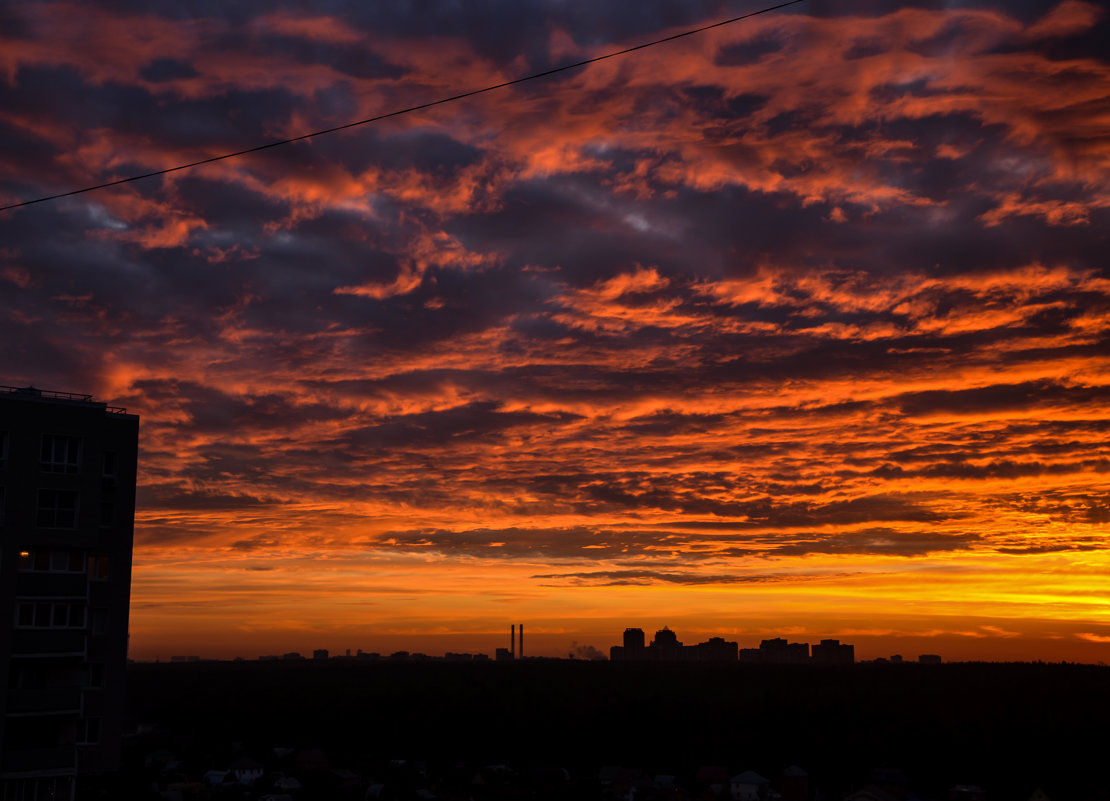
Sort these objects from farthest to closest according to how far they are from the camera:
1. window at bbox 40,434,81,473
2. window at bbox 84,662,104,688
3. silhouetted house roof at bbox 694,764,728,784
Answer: silhouetted house roof at bbox 694,764,728,784 → window at bbox 84,662,104,688 → window at bbox 40,434,81,473

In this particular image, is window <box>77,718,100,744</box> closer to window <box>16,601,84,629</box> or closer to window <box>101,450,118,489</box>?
window <box>16,601,84,629</box>

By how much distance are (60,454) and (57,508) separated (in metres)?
3.35

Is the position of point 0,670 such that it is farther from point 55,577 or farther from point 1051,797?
point 1051,797

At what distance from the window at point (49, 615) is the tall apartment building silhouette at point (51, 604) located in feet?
0.20

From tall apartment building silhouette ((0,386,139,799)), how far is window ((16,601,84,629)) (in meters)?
0.06

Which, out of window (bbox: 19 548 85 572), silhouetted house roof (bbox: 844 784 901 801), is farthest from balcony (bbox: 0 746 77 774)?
silhouetted house roof (bbox: 844 784 901 801)

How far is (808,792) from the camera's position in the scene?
160625 millimetres

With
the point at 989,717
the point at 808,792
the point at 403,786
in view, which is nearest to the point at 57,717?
the point at 403,786

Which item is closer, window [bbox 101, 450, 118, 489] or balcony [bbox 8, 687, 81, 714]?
balcony [bbox 8, 687, 81, 714]

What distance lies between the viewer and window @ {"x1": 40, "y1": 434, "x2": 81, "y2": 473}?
6100 centimetres

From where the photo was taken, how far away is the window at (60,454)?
6100cm

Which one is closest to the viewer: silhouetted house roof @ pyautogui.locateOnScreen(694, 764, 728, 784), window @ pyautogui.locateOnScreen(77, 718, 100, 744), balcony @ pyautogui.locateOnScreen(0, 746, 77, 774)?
balcony @ pyautogui.locateOnScreen(0, 746, 77, 774)

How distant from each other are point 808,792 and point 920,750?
90.8 ft

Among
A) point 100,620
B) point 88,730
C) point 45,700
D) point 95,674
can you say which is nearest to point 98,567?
point 100,620
